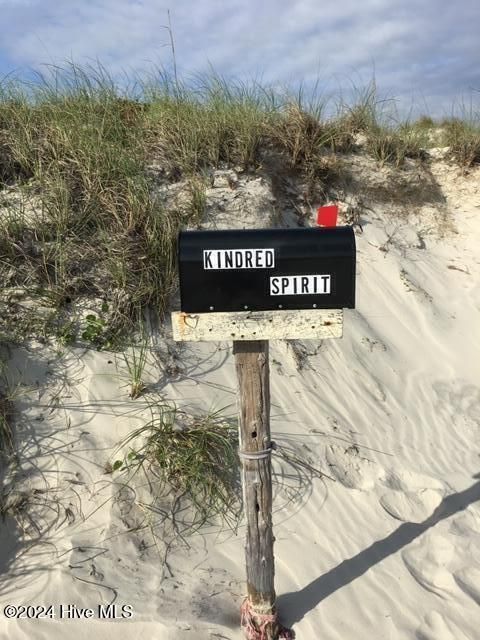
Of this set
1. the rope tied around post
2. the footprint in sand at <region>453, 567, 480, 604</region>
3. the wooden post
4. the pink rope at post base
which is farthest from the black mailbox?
the footprint in sand at <region>453, 567, 480, 604</region>

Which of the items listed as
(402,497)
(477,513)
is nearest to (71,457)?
(402,497)

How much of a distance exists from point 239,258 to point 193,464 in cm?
147

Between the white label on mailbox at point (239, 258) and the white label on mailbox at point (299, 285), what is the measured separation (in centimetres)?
7

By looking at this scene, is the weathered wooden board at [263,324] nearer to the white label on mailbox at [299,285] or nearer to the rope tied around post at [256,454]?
the white label on mailbox at [299,285]

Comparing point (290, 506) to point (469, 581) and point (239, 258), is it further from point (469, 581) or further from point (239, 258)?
point (239, 258)

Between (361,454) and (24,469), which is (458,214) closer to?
(361,454)

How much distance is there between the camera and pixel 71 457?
2984 mm

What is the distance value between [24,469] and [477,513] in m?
2.80

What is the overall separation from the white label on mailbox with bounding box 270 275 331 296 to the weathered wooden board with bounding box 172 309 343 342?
0.27 ft

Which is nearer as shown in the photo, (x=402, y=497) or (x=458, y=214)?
(x=402, y=497)

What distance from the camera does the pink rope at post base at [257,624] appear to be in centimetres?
235

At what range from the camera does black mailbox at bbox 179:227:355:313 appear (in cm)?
196

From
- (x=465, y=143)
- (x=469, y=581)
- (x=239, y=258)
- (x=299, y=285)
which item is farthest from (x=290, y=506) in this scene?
(x=465, y=143)

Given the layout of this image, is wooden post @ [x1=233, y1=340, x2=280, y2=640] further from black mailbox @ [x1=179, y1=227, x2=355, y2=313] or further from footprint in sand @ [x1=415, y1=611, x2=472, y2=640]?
footprint in sand @ [x1=415, y1=611, x2=472, y2=640]
